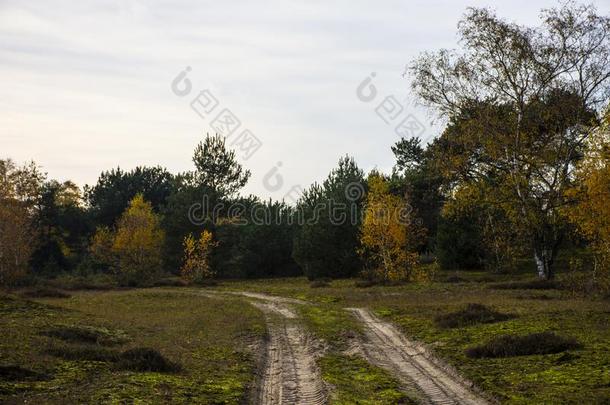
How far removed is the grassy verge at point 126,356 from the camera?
12938 mm

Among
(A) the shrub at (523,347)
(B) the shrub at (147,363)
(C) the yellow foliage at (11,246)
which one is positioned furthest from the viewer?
(C) the yellow foliage at (11,246)

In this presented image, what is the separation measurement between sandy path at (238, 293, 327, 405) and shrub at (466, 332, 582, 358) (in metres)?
4.99

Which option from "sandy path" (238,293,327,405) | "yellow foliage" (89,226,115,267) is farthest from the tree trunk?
"yellow foliage" (89,226,115,267)

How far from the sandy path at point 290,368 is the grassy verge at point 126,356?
1.99 feet

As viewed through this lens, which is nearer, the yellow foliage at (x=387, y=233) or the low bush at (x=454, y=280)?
the low bush at (x=454, y=280)

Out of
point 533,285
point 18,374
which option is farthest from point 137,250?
point 18,374

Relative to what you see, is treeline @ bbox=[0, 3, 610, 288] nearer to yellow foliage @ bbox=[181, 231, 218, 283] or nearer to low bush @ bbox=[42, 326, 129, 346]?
yellow foliage @ bbox=[181, 231, 218, 283]

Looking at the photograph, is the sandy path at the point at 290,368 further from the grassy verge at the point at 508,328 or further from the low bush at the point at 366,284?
the low bush at the point at 366,284

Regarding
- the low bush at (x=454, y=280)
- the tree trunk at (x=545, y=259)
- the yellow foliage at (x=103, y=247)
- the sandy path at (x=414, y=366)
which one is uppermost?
the yellow foliage at (x=103, y=247)

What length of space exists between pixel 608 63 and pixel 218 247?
4589cm

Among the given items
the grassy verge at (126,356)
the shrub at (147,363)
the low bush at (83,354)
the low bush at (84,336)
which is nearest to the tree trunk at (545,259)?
the grassy verge at (126,356)

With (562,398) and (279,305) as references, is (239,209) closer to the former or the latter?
(279,305)

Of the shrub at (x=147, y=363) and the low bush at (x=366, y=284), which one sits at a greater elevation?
the low bush at (x=366, y=284)

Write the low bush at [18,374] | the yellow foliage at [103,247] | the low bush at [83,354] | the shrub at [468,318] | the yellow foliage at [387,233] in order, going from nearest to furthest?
1. the low bush at [18,374]
2. the low bush at [83,354]
3. the shrub at [468,318]
4. the yellow foliage at [387,233]
5. the yellow foliage at [103,247]
